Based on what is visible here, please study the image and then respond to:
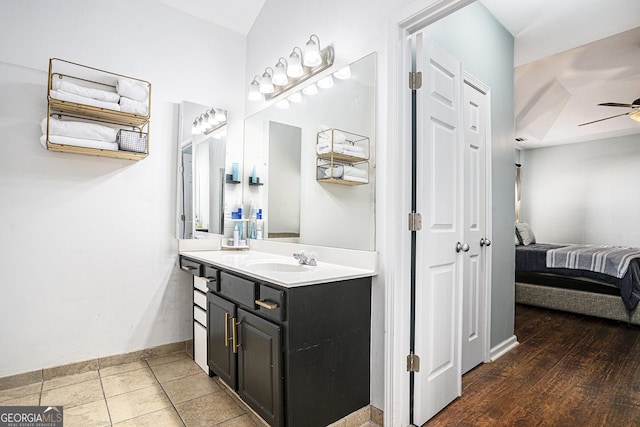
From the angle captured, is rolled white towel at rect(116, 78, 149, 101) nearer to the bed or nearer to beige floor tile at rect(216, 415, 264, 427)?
beige floor tile at rect(216, 415, 264, 427)

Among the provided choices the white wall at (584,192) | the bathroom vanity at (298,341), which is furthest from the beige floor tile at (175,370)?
the white wall at (584,192)

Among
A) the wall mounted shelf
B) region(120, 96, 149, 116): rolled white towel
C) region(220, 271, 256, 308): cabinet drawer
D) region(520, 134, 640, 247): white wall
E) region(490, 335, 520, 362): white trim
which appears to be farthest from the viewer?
region(520, 134, 640, 247): white wall

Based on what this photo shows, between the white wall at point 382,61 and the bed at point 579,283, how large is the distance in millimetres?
1578

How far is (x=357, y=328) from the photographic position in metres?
1.69

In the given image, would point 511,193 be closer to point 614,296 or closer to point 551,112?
point 614,296

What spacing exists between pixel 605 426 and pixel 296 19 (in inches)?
124

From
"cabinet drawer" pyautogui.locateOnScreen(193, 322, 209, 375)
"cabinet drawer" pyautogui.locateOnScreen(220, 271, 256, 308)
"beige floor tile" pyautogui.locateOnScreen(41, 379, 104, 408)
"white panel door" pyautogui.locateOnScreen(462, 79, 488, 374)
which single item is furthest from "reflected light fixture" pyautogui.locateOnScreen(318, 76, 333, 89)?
"beige floor tile" pyautogui.locateOnScreen(41, 379, 104, 408)

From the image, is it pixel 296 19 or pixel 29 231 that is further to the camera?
pixel 296 19

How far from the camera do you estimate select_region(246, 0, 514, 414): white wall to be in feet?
5.69

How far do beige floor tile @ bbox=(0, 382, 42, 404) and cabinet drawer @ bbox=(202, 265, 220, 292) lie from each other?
4.00 feet

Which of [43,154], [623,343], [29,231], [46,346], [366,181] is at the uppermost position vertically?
[43,154]

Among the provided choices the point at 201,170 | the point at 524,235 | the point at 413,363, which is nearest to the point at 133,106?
the point at 201,170

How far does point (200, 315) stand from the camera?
91.1 inches

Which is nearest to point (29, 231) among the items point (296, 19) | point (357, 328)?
point (357, 328)
